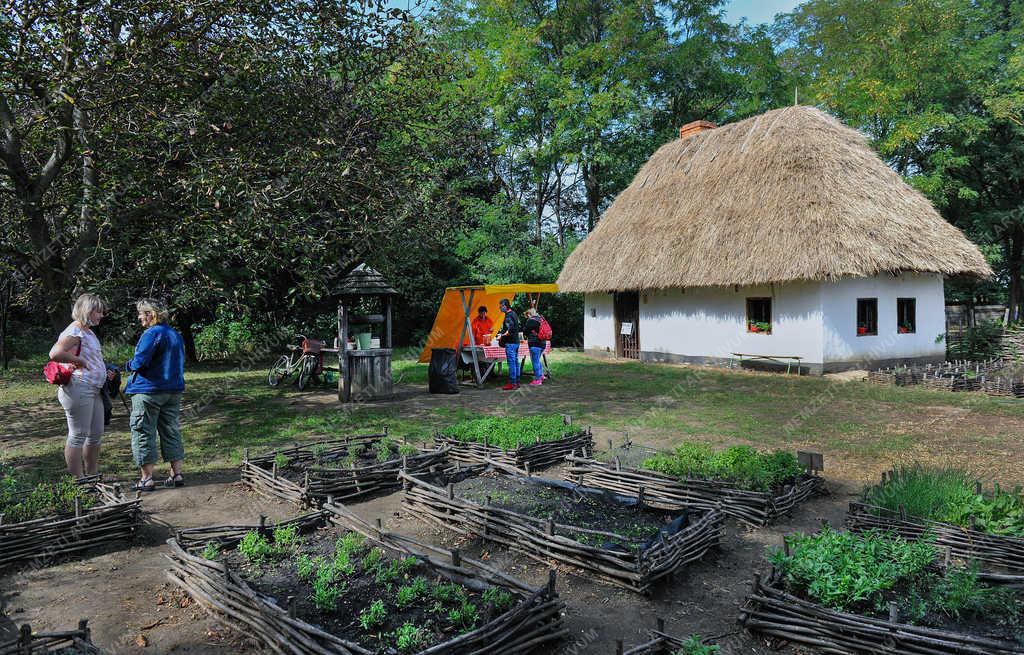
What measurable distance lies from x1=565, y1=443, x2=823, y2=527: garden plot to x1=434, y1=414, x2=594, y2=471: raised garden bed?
2.03 ft

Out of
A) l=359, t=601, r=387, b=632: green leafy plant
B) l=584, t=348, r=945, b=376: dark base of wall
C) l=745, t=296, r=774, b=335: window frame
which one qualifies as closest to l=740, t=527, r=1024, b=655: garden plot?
l=359, t=601, r=387, b=632: green leafy plant

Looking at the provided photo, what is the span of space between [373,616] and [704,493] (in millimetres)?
3049

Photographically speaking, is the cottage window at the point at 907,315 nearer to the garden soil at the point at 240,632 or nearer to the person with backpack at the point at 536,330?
the person with backpack at the point at 536,330

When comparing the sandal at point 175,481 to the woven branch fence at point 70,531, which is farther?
the sandal at point 175,481

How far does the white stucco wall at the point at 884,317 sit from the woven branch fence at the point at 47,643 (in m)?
14.3

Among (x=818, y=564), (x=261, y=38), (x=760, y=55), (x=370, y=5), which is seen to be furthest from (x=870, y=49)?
(x=818, y=564)

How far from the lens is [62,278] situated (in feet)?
25.0

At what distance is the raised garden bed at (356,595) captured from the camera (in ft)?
9.86

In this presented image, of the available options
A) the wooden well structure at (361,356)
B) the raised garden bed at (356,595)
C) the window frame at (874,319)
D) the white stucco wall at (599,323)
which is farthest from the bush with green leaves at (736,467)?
the white stucco wall at (599,323)

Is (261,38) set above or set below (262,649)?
above

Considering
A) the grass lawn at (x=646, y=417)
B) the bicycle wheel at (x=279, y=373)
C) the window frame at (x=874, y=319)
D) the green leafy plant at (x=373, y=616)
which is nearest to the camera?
the green leafy plant at (x=373, y=616)

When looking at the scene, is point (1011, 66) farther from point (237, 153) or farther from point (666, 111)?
point (237, 153)

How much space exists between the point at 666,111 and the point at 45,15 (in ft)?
73.8

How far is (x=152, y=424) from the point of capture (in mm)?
5828
